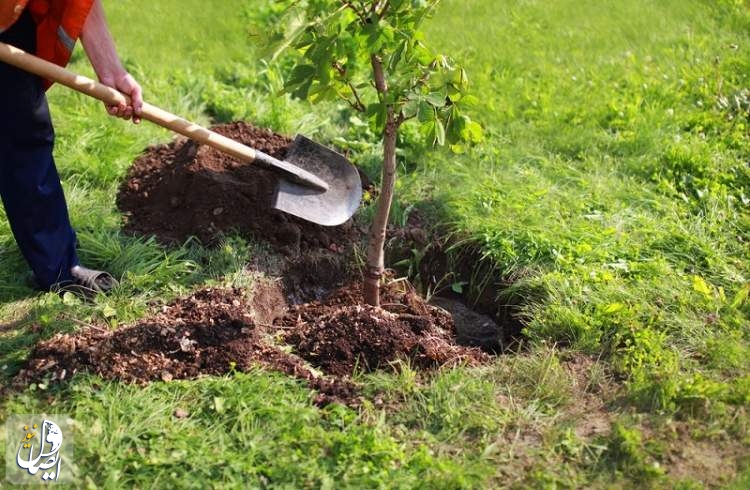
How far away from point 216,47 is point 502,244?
3181 millimetres

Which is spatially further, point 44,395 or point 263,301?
point 263,301

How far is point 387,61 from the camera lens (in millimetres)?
3715

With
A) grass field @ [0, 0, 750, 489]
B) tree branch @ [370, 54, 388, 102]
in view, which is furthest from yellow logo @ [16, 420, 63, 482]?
tree branch @ [370, 54, 388, 102]

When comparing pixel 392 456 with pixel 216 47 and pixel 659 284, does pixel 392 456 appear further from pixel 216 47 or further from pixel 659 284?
pixel 216 47

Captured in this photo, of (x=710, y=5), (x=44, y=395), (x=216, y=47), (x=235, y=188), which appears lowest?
(x=44, y=395)

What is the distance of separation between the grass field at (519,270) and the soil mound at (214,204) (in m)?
0.13

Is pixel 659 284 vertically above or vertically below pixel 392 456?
above

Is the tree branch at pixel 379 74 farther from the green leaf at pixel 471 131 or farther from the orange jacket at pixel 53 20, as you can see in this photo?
the orange jacket at pixel 53 20

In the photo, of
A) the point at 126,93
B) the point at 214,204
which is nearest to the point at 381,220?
the point at 214,204

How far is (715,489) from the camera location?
3.20 metres

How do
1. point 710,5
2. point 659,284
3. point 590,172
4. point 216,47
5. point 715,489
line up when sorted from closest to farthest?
1. point 715,489
2. point 659,284
3. point 590,172
4. point 216,47
5. point 710,5

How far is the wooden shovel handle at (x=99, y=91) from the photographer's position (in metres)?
3.55

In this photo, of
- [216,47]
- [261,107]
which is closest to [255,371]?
[261,107]

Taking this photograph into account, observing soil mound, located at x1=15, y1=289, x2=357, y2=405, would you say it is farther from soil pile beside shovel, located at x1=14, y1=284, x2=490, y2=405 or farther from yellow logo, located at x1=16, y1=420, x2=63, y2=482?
yellow logo, located at x1=16, y1=420, x2=63, y2=482
